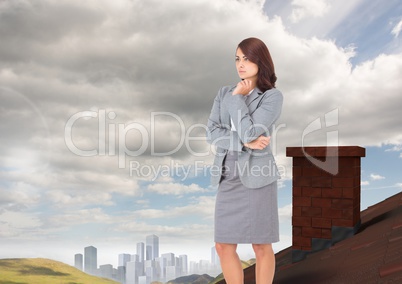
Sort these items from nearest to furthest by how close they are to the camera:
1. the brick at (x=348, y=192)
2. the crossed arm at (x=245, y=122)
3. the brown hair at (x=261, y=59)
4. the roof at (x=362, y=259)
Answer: the roof at (x=362, y=259), the crossed arm at (x=245, y=122), the brown hair at (x=261, y=59), the brick at (x=348, y=192)

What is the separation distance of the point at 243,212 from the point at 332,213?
1.44m

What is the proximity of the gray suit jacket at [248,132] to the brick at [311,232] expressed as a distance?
53.4 inches

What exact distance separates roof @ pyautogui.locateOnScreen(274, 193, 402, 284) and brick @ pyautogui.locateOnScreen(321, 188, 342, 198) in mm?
411

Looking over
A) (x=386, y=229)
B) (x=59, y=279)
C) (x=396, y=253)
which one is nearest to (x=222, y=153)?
(x=396, y=253)

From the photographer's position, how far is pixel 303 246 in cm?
409

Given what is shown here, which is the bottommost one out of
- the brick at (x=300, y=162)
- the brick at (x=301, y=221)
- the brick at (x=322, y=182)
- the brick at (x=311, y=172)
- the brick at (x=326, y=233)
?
the brick at (x=326, y=233)

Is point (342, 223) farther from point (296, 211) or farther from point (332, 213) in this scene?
point (296, 211)

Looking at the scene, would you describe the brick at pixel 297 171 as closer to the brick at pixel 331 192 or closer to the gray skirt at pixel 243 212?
the brick at pixel 331 192

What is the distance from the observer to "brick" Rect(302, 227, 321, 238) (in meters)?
4.02

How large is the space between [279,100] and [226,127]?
42cm

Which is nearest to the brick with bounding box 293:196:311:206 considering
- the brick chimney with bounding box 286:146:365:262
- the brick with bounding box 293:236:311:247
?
the brick chimney with bounding box 286:146:365:262

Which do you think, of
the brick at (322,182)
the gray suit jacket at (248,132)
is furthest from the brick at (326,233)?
the gray suit jacket at (248,132)

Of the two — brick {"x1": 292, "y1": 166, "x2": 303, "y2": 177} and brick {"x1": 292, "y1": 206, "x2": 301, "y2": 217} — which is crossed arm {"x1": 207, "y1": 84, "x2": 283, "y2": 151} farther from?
brick {"x1": 292, "y1": 206, "x2": 301, "y2": 217}

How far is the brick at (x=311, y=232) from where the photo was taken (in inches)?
158
